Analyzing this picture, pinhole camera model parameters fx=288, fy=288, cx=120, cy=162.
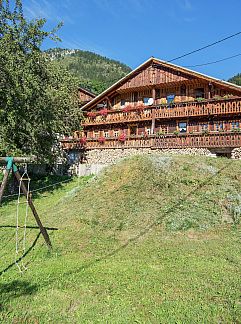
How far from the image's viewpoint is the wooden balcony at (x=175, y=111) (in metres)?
21.8

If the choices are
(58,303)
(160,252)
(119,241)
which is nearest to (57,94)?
(119,241)

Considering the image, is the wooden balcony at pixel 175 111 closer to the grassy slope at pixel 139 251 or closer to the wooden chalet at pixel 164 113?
the wooden chalet at pixel 164 113

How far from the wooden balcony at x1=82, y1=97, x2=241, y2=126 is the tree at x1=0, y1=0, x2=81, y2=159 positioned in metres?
8.10

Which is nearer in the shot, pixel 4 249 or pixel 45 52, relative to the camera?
pixel 4 249

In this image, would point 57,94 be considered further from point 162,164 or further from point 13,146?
point 162,164

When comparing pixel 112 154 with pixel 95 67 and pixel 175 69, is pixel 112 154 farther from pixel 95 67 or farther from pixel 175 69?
pixel 95 67

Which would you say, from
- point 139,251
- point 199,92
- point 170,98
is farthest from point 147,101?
point 139,251

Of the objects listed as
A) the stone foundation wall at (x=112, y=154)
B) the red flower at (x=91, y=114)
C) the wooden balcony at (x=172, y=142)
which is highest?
the red flower at (x=91, y=114)

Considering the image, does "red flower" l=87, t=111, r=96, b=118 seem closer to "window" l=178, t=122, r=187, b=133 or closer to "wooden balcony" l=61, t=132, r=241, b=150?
"wooden balcony" l=61, t=132, r=241, b=150

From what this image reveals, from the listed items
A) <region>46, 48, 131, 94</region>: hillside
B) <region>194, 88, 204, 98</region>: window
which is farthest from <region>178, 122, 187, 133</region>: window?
<region>46, 48, 131, 94</region>: hillside

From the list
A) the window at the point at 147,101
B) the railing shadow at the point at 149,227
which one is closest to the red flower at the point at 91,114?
the window at the point at 147,101

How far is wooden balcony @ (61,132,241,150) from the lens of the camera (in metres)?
20.1

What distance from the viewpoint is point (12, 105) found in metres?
17.2

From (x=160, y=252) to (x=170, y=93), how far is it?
2098 cm
